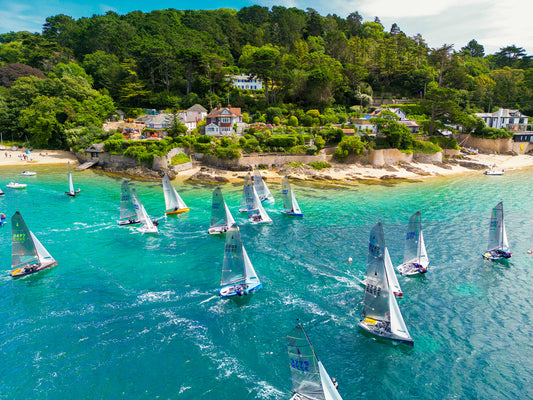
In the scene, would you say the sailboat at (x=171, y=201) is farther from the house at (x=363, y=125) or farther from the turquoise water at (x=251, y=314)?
the house at (x=363, y=125)

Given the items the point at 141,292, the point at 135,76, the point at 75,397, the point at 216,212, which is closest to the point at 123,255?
the point at 141,292

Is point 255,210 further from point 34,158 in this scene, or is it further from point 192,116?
point 34,158

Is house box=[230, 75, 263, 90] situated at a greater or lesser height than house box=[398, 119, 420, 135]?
greater

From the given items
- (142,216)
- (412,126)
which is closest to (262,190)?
(142,216)

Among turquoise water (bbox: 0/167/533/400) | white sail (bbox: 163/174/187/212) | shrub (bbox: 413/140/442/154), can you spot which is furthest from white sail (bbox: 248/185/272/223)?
shrub (bbox: 413/140/442/154)

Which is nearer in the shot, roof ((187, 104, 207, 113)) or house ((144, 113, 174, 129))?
house ((144, 113, 174, 129))

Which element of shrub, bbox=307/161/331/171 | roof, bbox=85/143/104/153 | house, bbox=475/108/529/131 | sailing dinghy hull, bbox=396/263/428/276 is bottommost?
sailing dinghy hull, bbox=396/263/428/276

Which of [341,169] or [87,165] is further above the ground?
[341,169]

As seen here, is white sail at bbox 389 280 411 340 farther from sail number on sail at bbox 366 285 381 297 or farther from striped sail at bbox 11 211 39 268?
striped sail at bbox 11 211 39 268
